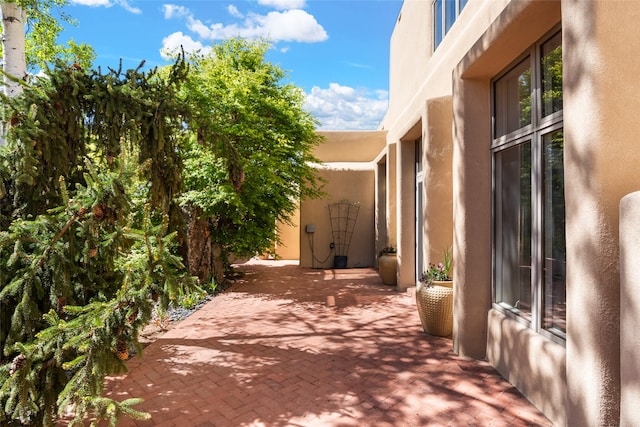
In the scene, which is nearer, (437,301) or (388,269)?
(437,301)


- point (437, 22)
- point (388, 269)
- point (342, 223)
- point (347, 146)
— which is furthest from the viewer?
point (347, 146)

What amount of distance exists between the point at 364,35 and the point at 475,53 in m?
10.6

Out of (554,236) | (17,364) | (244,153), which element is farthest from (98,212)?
(244,153)

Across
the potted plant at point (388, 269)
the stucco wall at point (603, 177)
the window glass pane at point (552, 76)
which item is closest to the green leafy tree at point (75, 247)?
the stucco wall at point (603, 177)

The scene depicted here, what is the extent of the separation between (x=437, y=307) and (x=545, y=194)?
8.13 ft

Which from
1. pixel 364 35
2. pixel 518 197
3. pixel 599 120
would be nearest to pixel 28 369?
pixel 599 120

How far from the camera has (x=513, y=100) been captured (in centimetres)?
415

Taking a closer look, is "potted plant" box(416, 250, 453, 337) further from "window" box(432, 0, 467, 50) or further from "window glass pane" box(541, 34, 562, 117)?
"window" box(432, 0, 467, 50)

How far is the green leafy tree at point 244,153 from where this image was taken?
26.4 feet

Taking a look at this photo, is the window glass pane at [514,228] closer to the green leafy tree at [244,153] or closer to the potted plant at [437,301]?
the potted plant at [437,301]

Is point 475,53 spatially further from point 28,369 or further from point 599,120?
point 28,369

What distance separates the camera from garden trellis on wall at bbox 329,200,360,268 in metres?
13.4

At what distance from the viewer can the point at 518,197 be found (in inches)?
159

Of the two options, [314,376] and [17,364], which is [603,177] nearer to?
[314,376]
